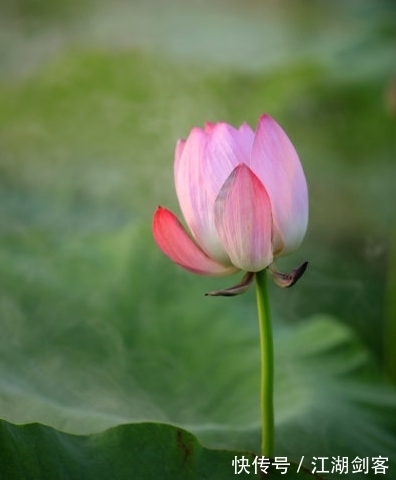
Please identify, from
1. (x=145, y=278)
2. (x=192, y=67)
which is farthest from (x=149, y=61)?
(x=145, y=278)

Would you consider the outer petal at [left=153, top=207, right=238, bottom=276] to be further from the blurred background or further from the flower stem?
the blurred background

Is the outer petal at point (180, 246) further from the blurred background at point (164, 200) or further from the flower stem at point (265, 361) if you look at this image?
the blurred background at point (164, 200)

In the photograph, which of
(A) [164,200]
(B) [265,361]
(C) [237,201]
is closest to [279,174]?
(C) [237,201]

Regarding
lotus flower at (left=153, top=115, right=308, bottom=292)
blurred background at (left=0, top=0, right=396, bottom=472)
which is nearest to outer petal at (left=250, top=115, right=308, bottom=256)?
lotus flower at (left=153, top=115, right=308, bottom=292)

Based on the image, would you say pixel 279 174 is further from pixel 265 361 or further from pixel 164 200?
pixel 164 200

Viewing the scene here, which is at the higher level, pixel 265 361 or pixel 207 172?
pixel 207 172

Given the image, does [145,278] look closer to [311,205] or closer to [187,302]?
[187,302]

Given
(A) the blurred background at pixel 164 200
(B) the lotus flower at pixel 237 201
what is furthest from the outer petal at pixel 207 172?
(A) the blurred background at pixel 164 200
